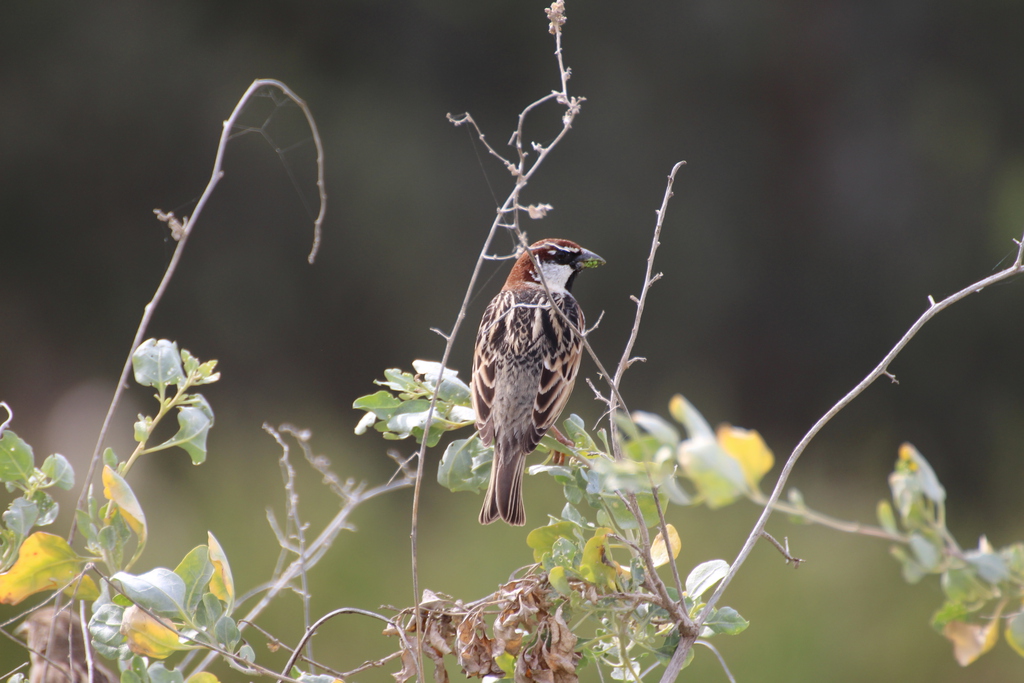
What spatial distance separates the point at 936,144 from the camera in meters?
7.52

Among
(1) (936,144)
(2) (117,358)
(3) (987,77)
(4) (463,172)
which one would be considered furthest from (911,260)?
(2) (117,358)

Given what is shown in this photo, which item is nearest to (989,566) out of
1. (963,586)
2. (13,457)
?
(963,586)

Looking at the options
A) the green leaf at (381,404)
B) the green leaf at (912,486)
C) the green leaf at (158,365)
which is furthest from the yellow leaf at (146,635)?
the green leaf at (912,486)

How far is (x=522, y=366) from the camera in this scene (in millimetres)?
2568

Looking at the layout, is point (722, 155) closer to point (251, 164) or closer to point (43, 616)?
point (251, 164)

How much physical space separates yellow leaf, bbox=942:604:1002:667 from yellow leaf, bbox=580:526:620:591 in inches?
23.3

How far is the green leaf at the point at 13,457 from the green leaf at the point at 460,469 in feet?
2.36

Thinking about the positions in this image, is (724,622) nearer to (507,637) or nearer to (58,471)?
(507,637)

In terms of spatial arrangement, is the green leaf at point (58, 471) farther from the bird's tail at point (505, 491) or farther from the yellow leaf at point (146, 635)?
the bird's tail at point (505, 491)

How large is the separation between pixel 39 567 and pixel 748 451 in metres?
1.14

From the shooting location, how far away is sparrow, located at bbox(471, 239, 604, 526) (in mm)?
2203

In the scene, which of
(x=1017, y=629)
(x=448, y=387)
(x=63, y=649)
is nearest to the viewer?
(x=1017, y=629)

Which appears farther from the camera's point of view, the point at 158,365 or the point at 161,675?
the point at 158,365

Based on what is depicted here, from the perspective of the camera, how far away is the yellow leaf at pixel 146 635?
1333 millimetres
